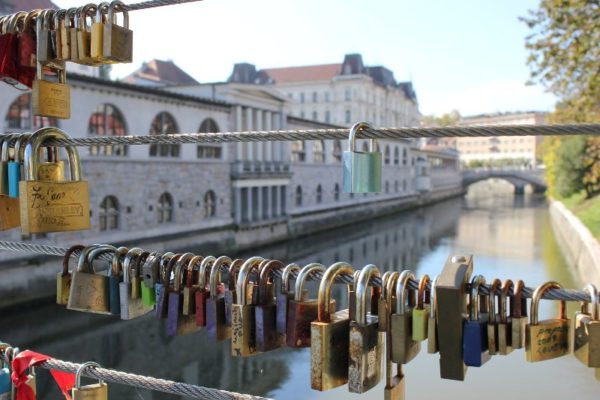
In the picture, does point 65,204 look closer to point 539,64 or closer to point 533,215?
point 539,64

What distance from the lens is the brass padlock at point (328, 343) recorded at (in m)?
1.95

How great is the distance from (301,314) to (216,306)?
358 mm

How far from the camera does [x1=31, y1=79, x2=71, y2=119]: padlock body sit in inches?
116

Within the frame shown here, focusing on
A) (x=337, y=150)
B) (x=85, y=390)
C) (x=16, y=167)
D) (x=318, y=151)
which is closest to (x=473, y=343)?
(x=85, y=390)

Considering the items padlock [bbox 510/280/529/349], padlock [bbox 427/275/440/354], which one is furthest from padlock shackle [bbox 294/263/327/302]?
padlock [bbox 510/280/529/349]

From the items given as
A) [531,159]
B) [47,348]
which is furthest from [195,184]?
[531,159]

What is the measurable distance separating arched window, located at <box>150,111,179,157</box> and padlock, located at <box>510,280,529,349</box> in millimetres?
21965

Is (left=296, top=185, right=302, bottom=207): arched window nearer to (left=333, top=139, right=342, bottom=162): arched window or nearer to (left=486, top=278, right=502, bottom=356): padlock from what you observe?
(left=333, top=139, right=342, bottom=162): arched window

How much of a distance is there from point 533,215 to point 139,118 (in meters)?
35.6

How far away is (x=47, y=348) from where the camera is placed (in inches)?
520

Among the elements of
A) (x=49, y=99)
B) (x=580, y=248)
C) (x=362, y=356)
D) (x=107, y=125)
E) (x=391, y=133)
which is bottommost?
(x=580, y=248)

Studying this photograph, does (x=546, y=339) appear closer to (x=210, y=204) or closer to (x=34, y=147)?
(x=34, y=147)

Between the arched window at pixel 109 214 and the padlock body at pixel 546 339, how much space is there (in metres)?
19.8

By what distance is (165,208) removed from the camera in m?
23.9
